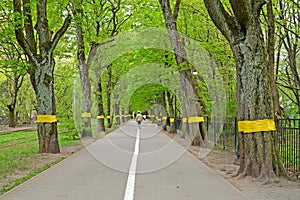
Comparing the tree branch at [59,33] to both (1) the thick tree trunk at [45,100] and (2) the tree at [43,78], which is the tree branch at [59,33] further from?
(1) the thick tree trunk at [45,100]

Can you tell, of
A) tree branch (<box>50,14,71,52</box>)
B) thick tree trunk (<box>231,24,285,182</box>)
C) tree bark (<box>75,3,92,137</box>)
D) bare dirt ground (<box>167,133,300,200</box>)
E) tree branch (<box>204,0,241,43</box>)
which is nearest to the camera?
bare dirt ground (<box>167,133,300,200</box>)

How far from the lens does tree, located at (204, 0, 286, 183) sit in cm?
938

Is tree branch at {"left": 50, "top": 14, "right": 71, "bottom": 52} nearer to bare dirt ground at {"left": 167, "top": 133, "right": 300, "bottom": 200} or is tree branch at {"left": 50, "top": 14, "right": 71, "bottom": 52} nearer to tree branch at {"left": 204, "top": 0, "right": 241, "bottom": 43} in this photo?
tree branch at {"left": 204, "top": 0, "right": 241, "bottom": 43}

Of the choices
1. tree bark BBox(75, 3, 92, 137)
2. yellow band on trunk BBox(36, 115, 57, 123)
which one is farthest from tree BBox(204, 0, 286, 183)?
tree bark BBox(75, 3, 92, 137)

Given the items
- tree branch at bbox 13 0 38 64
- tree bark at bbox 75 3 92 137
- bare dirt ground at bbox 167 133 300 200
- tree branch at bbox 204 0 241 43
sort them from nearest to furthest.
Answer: bare dirt ground at bbox 167 133 300 200, tree branch at bbox 204 0 241 43, tree branch at bbox 13 0 38 64, tree bark at bbox 75 3 92 137

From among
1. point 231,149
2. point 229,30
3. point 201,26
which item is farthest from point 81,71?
point 229,30

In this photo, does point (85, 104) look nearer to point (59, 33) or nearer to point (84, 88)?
point (84, 88)

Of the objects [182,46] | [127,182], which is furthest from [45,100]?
[127,182]

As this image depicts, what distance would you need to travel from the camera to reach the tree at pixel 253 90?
9375 millimetres

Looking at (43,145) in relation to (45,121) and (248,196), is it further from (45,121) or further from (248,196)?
(248,196)

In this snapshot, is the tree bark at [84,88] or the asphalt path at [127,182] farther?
the tree bark at [84,88]

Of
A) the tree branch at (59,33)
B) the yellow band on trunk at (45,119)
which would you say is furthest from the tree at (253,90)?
the yellow band on trunk at (45,119)

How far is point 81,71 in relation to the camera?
26219 mm

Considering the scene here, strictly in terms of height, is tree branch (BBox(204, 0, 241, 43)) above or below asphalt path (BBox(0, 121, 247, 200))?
above
